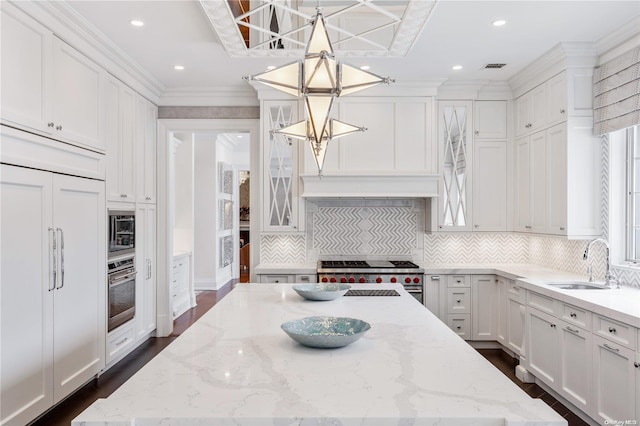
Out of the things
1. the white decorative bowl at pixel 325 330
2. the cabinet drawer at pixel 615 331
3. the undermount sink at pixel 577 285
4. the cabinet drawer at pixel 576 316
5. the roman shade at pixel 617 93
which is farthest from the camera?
the undermount sink at pixel 577 285

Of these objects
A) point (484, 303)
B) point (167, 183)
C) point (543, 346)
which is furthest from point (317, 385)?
point (167, 183)

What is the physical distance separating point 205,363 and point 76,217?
2.13 metres

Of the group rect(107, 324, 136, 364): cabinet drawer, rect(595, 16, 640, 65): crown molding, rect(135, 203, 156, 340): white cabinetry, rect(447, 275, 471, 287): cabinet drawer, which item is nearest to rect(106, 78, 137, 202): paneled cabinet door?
rect(135, 203, 156, 340): white cabinetry

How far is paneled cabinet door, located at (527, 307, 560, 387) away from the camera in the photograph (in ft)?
9.84

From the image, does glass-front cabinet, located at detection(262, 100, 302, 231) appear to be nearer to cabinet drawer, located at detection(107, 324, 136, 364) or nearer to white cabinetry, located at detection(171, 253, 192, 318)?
cabinet drawer, located at detection(107, 324, 136, 364)

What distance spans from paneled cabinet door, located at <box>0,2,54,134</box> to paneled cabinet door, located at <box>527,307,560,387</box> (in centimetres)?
371

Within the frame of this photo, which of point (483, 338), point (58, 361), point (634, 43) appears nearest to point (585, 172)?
point (634, 43)

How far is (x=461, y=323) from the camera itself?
4.15 metres

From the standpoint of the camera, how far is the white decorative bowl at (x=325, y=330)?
5.03 feet

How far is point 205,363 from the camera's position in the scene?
1453mm

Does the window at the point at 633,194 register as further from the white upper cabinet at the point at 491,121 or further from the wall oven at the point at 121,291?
the wall oven at the point at 121,291

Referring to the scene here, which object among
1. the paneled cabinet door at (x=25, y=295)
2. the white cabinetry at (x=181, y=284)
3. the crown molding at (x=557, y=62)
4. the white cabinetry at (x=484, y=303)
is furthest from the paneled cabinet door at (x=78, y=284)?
the crown molding at (x=557, y=62)

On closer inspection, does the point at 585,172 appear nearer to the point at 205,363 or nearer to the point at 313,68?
the point at 313,68

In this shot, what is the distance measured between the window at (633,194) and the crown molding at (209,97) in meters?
3.45
